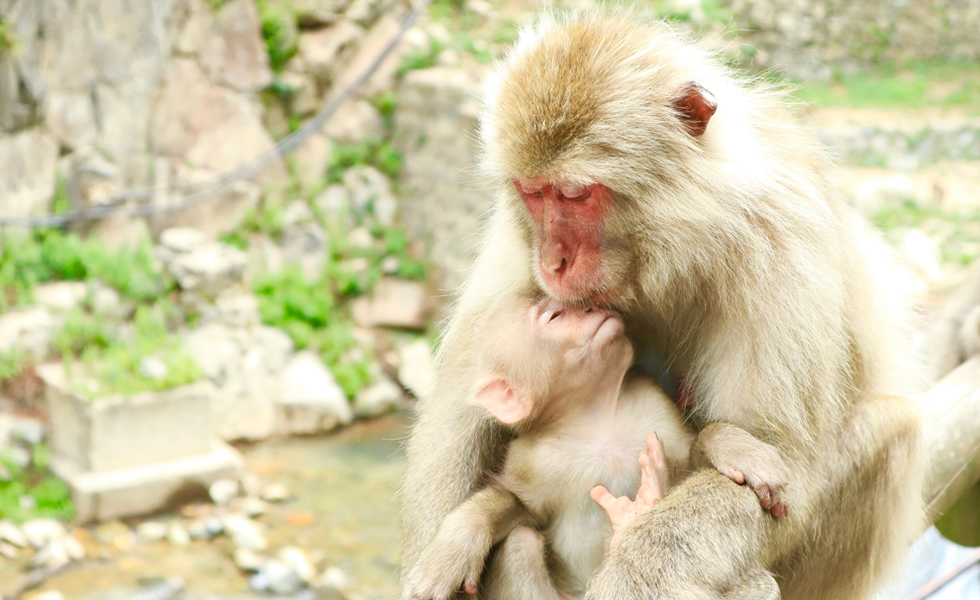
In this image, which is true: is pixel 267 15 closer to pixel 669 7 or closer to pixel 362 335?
pixel 362 335

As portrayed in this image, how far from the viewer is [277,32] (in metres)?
10.3

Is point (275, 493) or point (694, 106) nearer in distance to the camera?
point (694, 106)

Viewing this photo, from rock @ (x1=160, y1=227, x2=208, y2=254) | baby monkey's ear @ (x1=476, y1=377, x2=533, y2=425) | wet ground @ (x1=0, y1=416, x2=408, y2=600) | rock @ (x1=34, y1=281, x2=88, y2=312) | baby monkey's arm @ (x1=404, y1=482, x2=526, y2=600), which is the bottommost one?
wet ground @ (x1=0, y1=416, x2=408, y2=600)

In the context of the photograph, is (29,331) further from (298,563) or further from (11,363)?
(298,563)

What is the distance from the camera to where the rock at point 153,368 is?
24.5 feet

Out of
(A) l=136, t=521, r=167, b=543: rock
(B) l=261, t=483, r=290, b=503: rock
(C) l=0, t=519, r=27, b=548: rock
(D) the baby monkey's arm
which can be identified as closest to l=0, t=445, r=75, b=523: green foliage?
(C) l=0, t=519, r=27, b=548: rock

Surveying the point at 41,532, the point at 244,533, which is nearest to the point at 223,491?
the point at 244,533

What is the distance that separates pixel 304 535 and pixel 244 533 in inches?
19.7

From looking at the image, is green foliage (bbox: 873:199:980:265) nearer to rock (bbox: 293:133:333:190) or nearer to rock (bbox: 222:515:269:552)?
rock (bbox: 293:133:333:190)

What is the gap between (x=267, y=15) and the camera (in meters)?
10.3

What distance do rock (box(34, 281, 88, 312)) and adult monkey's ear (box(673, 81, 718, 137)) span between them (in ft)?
23.0

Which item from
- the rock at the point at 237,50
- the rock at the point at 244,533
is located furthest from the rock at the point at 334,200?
the rock at the point at 244,533

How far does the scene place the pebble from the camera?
7.78m

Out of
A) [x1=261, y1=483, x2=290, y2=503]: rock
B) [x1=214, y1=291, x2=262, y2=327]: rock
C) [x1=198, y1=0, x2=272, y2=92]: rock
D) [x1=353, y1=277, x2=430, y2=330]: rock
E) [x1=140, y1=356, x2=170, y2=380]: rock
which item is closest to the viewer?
[x1=140, y1=356, x2=170, y2=380]: rock
